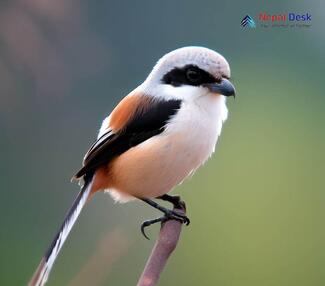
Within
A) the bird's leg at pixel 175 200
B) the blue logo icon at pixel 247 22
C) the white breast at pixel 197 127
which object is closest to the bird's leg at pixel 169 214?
the bird's leg at pixel 175 200

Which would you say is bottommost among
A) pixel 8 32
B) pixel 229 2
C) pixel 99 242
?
pixel 99 242

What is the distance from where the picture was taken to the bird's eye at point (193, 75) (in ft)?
4.04

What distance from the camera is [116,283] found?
1894 millimetres

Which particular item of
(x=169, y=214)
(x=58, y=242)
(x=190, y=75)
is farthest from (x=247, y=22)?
(x=58, y=242)

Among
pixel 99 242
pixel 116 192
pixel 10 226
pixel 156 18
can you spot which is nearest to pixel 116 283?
pixel 99 242

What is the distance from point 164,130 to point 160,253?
15.8 inches

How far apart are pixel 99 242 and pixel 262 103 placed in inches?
27.5

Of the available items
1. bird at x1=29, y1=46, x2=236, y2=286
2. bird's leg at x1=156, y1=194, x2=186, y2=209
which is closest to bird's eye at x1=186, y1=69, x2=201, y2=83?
bird at x1=29, y1=46, x2=236, y2=286

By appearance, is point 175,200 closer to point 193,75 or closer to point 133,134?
point 133,134

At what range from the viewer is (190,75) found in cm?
125

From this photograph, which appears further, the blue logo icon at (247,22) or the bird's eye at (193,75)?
the blue logo icon at (247,22)

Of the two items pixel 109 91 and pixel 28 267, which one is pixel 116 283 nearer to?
pixel 28 267

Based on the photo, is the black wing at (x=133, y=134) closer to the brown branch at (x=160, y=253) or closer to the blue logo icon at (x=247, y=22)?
the brown branch at (x=160, y=253)

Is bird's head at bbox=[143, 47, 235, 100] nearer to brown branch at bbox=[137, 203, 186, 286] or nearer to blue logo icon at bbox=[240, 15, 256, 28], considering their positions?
brown branch at bbox=[137, 203, 186, 286]
